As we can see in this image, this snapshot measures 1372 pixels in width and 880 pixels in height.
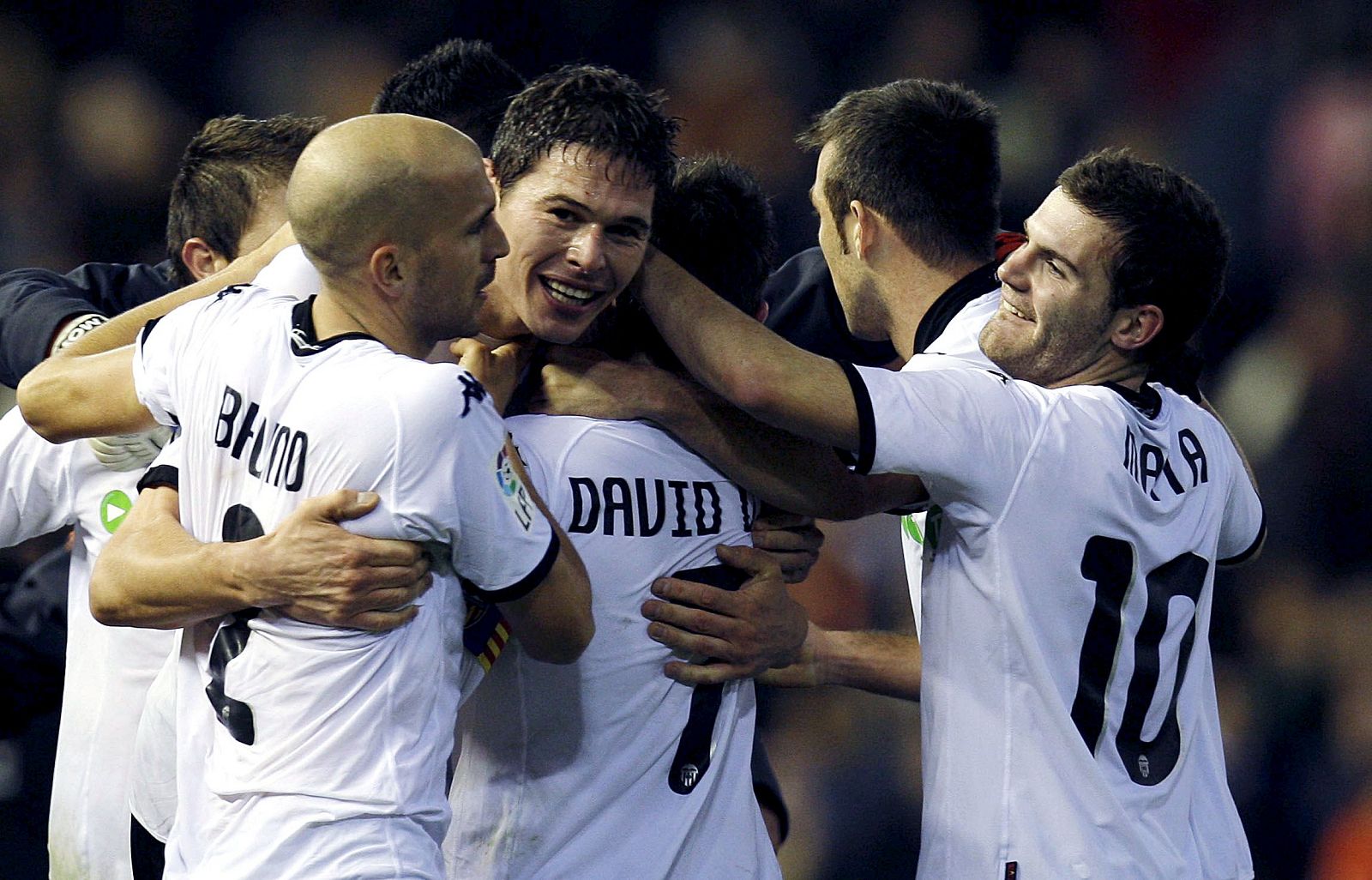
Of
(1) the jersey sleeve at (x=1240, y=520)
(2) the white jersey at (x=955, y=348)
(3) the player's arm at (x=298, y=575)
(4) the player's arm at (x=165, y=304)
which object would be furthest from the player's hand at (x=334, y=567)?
(1) the jersey sleeve at (x=1240, y=520)

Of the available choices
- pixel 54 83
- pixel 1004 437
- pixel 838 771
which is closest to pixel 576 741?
pixel 1004 437

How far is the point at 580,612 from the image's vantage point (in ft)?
7.87

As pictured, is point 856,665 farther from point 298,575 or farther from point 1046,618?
point 298,575

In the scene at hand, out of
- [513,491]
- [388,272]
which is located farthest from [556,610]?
[388,272]

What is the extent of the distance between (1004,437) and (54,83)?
5525 millimetres

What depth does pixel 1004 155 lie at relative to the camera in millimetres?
6742

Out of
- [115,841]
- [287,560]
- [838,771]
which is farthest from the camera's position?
[838,771]

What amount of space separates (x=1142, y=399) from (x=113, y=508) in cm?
231

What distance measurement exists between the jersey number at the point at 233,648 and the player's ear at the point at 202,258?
1.48m

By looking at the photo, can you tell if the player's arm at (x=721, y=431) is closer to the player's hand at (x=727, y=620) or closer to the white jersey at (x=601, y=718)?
the white jersey at (x=601, y=718)

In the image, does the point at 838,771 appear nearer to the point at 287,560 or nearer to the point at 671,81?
the point at 671,81

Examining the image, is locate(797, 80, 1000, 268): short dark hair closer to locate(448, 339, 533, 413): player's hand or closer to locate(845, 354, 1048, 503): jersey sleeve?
locate(845, 354, 1048, 503): jersey sleeve

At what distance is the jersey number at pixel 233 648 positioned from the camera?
90.2 inches

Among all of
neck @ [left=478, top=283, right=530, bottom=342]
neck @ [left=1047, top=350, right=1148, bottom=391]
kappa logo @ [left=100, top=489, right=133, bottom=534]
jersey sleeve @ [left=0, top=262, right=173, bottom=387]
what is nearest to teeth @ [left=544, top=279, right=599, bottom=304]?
neck @ [left=478, top=283, right=530, bottom=342]
